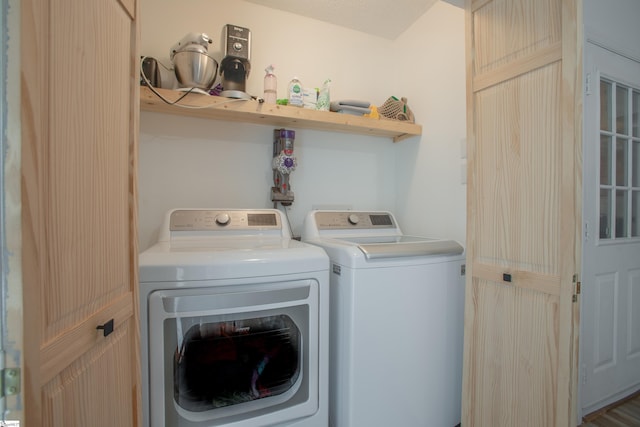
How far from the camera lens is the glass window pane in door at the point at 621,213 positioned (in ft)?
5.77

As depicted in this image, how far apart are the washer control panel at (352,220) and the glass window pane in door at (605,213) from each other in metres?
1.21

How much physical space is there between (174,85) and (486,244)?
1.87 m

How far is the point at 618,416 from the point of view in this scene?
1589 mm

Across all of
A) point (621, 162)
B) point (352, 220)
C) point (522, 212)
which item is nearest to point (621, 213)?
point (621, 162)

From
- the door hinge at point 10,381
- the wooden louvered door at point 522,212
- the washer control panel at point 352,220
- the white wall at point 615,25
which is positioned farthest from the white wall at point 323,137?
the door hinge at point 10,381

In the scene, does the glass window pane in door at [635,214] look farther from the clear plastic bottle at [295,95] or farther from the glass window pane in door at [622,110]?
the clear plastic bottle at [295,95]

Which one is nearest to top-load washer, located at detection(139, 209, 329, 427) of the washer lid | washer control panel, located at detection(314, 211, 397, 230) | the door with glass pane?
the washer lid

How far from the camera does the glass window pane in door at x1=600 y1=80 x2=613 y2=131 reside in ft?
5.58

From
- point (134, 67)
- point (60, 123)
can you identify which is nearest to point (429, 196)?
point (134, 67)

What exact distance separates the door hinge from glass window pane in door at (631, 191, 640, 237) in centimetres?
282

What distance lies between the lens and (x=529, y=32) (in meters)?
1.04

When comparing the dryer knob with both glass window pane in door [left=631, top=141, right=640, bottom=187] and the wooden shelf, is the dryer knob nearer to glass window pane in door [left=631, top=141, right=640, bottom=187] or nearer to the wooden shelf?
the wooden shelf

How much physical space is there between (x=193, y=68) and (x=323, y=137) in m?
0.93

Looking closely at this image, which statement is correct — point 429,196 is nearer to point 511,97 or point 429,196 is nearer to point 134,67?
point 511,97
